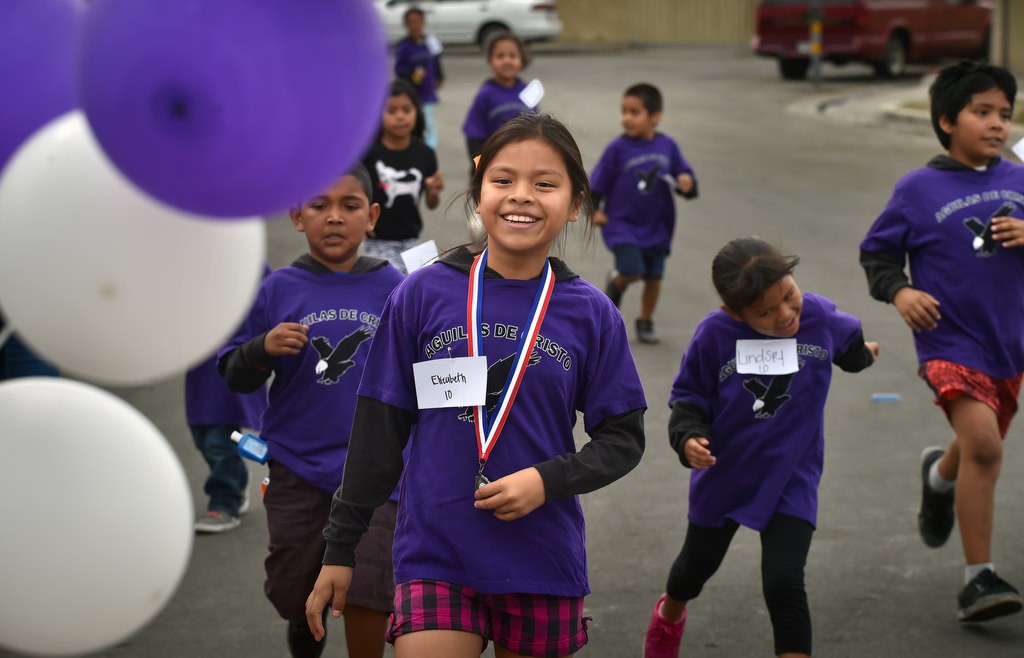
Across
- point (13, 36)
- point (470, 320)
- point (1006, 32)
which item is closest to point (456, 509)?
point (470, 320)

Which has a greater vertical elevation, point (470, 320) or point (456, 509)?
point (470, 320)

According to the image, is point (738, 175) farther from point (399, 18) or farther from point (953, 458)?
point (399, 18)

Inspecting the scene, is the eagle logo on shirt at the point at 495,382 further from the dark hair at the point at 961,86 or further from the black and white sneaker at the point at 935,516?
the black and white sneaker at the point at 935,516

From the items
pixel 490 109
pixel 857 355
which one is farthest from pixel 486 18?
pixel 857 355

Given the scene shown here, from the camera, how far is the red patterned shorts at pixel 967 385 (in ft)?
17.1

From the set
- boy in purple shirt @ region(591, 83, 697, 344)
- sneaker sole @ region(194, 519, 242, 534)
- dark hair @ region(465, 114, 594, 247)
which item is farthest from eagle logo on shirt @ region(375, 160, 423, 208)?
dark hair @ region(465, 114, 594, 247)

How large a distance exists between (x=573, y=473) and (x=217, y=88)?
185 cm

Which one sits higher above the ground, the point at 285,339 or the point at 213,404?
the point at 285,339

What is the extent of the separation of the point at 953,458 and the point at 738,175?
431 inches

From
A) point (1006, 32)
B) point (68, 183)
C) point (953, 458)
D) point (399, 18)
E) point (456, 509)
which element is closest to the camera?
point (68, 183)

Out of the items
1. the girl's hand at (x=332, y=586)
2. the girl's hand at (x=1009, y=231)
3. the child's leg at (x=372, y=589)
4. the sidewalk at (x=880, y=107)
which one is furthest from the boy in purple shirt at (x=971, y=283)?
the sidewalk at (x=880, y=107)

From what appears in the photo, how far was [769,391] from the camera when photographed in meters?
4.54

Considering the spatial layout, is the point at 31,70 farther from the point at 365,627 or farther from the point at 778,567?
the point at 778,567

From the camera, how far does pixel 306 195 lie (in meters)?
1.88
